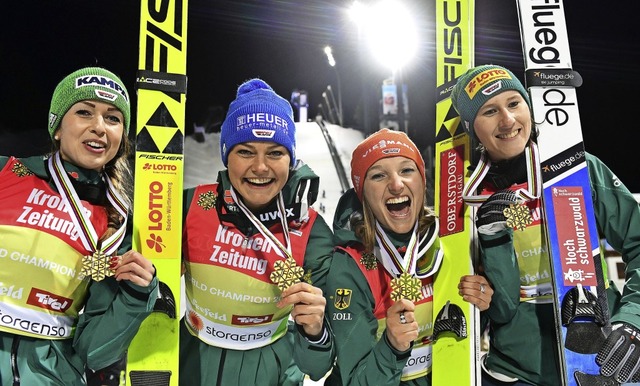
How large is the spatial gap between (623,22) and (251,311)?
14.0 ft

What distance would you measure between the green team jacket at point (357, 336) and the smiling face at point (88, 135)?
3.96 feet

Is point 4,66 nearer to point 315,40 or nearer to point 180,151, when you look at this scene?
point 180,151

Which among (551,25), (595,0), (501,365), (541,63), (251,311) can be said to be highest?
(595,0)

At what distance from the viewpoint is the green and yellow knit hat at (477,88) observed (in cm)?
309

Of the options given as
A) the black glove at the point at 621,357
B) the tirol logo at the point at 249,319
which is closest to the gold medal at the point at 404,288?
the tirol logo at the point at 249,319

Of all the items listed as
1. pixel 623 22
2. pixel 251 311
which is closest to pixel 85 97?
pixel 251 311

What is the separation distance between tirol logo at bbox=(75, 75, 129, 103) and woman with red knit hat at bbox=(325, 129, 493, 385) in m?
1.21

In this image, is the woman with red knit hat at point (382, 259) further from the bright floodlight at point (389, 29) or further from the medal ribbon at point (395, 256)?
the bright floodlight at point (389, 29)

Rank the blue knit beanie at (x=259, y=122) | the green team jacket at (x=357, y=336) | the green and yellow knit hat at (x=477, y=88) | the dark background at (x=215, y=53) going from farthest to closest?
the dark background at (x=215, y=53) → the green and yellow knit hat at (x=477, y=88) → the blue knit beanie at (x=259, y=122) → the green team jacket at (x=357, y=336)

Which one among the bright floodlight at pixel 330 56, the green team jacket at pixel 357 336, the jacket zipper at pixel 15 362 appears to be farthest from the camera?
the bright floodlight at pixel 330 56

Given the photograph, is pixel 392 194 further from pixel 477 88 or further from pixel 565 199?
pixel 565 199

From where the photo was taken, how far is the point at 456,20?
11.2ft

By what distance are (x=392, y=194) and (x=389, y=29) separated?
132cm

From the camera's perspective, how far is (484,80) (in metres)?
3.11
